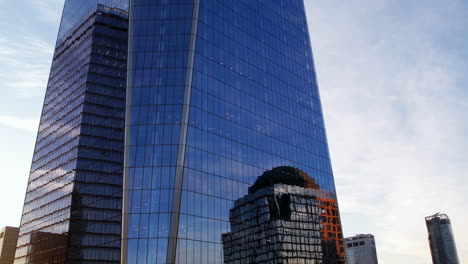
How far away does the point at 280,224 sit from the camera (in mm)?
77438

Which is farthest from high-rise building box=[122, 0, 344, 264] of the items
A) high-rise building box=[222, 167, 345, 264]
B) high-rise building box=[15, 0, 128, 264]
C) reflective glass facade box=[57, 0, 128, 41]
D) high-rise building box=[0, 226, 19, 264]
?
high-rise building box=[0, 226, 19, 264]

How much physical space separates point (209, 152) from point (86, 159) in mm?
44122

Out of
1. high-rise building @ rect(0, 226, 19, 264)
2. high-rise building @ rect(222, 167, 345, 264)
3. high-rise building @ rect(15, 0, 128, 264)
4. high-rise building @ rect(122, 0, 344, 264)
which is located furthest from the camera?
high-rise building @ rect(0, 226, 19, 264)

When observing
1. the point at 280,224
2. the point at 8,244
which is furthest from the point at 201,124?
the point at 8,244

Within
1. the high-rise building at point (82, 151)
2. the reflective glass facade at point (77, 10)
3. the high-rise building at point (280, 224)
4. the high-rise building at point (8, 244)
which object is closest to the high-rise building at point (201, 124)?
the high-rise building at point (280, 224)

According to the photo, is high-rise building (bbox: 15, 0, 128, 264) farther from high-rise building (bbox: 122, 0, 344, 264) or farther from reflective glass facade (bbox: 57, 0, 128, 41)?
high-rise building (bbox: 122, 0, 344, 264)

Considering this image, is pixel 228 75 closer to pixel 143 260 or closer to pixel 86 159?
pixel 143 260

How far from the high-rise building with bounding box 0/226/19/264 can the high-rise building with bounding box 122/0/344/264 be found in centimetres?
14236

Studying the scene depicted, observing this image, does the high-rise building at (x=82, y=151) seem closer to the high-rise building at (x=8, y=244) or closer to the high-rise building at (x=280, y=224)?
the high-rise building at (x=280, y=224)

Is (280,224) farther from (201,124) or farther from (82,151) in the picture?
(82,151)

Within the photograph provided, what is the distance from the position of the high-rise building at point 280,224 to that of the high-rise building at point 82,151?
108ft

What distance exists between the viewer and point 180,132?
63781 mm

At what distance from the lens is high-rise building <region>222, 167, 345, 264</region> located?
70.1m

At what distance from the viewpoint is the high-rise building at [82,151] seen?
94.0 meters
